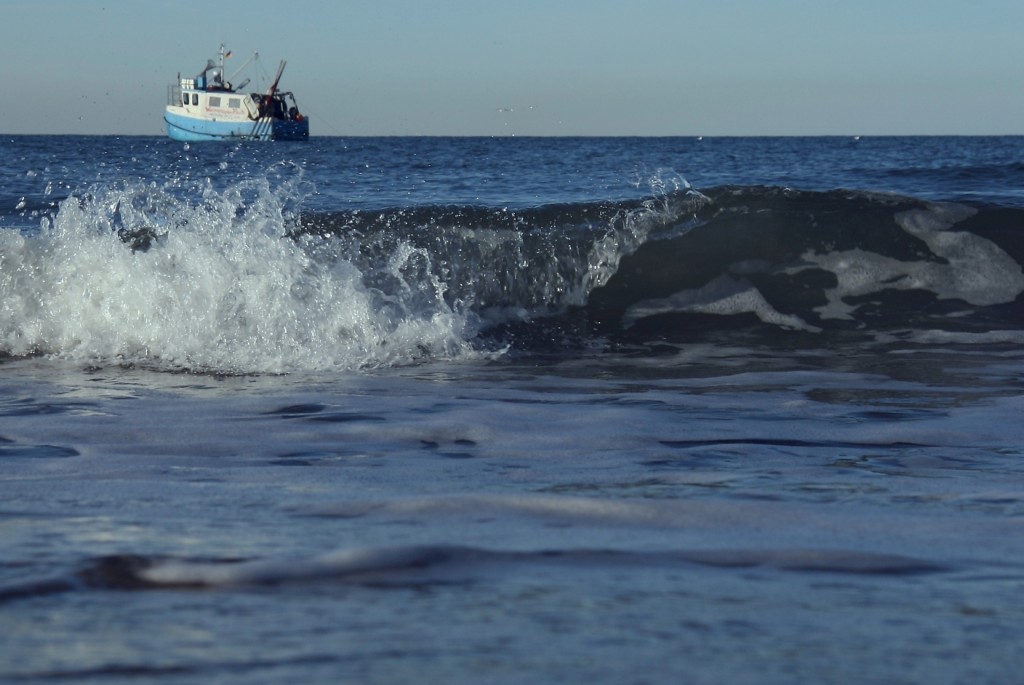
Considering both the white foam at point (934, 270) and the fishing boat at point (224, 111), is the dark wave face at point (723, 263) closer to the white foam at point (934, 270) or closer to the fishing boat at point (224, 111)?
the white foam at point (934, 270)

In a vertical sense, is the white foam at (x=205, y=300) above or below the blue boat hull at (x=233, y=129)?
below

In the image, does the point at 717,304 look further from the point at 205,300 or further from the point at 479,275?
the point at 205,300

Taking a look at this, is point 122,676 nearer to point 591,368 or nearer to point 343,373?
point 343,373

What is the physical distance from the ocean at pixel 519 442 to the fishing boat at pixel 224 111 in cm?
4024

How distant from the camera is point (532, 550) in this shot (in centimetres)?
217

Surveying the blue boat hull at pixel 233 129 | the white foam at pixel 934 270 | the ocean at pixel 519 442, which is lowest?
the ocean at pixel 519 442

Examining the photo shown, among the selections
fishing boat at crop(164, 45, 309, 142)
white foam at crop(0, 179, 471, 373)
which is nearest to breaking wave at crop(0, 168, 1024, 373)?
white foam at crop(0, 179, 471, 373)

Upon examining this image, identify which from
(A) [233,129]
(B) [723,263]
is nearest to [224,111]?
(A) [233,129]

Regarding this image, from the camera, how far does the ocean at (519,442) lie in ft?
5.56

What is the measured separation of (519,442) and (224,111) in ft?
150

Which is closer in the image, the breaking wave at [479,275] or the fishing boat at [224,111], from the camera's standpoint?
the breaking wave at [479,275]

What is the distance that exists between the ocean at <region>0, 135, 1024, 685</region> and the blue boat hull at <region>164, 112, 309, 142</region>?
40275mm

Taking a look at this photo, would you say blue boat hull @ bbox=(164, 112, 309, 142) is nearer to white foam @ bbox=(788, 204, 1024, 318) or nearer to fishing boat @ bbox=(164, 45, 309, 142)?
fishing boat @ bbox=(164, 45, 309, 142)

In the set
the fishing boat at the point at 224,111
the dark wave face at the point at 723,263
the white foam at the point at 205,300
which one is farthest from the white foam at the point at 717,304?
the fishing boat at the point at 224,111
